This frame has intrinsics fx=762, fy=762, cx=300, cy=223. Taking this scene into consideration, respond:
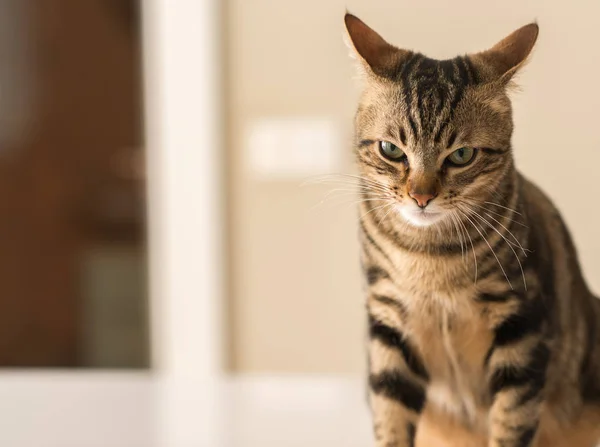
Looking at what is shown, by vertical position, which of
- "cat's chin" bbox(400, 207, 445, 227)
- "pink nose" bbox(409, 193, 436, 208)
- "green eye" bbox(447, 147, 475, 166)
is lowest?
"cat's chin" bbox(400, 207, 445, 227)

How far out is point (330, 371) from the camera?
45.0 inches

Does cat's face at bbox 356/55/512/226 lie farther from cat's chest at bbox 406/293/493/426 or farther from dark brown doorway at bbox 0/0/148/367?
dark brown doorway at bbox 0/0/148/367

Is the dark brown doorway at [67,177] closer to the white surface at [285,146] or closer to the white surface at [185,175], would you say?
the white surface at [185,175]

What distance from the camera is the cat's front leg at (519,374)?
466 mm

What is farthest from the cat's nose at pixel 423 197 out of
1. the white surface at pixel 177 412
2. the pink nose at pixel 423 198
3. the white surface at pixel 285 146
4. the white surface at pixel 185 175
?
the white surface at pixel 185 175

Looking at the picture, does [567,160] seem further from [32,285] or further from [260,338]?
[32,285]

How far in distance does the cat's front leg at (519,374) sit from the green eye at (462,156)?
0.10 m

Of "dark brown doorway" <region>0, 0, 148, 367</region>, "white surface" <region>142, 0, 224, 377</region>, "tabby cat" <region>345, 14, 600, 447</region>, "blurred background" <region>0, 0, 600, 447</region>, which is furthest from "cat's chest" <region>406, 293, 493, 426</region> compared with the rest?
"dark brown doorway" <region>0, 0, 148, 367</region>

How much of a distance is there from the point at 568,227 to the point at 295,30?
0.98ft

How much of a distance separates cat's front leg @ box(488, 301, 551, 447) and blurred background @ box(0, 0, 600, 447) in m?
0.09

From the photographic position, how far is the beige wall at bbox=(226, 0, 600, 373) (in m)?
0.47

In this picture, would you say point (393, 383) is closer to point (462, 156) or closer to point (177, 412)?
point (462, 156)

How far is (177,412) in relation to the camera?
0.82 metres

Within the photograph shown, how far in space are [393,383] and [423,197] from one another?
13 cm
